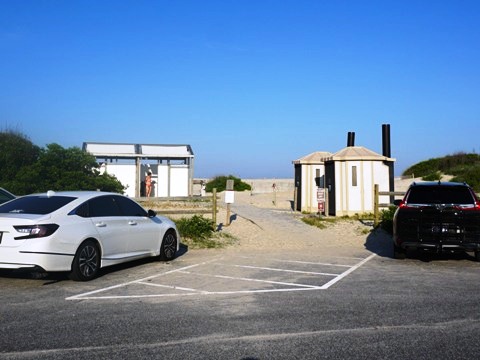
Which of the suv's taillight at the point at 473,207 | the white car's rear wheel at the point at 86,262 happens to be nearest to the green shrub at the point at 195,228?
the white car's rear wheel at the point at 86,262

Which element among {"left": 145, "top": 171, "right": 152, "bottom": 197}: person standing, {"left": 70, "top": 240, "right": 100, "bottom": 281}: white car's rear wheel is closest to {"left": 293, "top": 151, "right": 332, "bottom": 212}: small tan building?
{"left": 145, "top": 171, "right": 152, "bottom": 197}: person standing

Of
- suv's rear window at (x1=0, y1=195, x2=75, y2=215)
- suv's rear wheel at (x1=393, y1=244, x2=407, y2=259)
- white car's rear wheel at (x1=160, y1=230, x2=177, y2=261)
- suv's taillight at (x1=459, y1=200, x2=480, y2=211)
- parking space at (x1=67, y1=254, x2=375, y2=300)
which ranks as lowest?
parking space at (x1=67, y1=254, x2=375, y2=300)

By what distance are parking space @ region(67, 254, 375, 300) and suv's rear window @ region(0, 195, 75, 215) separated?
1685 mm

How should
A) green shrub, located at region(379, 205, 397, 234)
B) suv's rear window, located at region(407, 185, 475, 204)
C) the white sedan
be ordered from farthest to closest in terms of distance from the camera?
green shrub, located at region(379, 205, 397, 234)
suv's rear window, located at region(407, 185, 475, 204)
the white sedan

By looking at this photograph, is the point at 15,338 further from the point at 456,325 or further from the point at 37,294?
the point at 456,325

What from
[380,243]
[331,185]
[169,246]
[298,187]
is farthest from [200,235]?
[298,187]

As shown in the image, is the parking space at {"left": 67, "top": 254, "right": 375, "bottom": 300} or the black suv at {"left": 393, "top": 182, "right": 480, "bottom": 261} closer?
the parking space at {"left": 67, "top": 254, "right": 375, "bottom": 300}

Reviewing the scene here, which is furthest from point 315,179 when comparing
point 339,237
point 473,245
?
point 473,245

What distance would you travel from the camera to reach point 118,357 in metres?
4.73

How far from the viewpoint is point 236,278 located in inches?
365

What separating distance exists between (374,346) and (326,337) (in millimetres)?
512

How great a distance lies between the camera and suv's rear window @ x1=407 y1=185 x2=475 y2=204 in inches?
449

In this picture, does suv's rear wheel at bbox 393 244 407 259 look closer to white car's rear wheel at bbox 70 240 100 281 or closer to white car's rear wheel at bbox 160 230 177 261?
white car's rear wheel at bbox 160 230 177 261

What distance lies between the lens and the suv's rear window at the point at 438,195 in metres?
11.4
